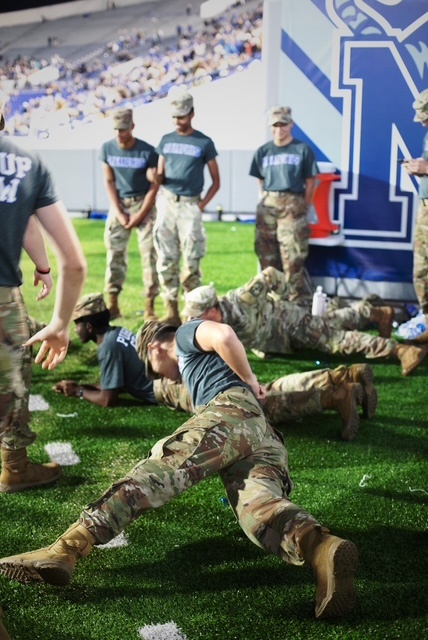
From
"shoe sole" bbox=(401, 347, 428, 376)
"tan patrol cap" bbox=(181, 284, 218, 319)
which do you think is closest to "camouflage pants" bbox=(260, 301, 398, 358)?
"shoe sole" bbox=(401, 347, 428, 376)

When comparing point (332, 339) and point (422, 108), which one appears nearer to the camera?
point (332, 339)

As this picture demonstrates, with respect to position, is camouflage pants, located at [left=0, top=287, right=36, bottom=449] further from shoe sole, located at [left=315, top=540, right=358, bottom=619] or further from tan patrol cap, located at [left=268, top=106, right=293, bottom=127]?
tan patrol cap, located at [left=268, top=106, right=293, bottom=127]

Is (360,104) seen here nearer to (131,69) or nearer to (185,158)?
(185,158)

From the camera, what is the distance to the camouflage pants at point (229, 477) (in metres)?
3.12

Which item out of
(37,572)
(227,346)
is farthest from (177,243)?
(37,572)

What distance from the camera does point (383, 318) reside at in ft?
21.5

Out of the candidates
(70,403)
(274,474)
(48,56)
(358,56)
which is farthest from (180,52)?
(274,474)

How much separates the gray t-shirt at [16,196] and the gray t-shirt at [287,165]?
15.2 feet

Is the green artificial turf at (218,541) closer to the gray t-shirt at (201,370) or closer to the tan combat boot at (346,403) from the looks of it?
the tan combat boot at (346,403)

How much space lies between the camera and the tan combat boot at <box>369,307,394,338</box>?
655cm

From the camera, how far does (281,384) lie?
495 cm

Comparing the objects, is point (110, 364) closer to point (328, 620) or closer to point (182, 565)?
point (182, 565)

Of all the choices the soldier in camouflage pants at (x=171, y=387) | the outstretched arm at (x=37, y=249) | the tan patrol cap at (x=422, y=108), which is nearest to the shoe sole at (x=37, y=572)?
the outstretched arm at (x=37, y=249)

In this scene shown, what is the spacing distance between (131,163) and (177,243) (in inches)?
29.9
